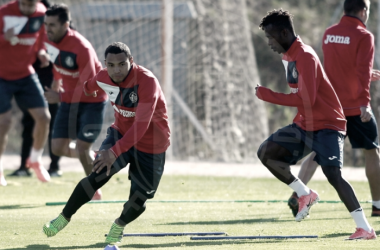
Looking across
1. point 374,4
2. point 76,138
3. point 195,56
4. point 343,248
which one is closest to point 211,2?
point 195,56

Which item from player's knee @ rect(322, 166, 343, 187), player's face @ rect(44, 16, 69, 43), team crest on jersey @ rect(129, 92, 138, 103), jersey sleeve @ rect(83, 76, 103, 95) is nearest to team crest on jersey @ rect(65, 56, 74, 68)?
player's face @ rect(44, 16, 69, 43)

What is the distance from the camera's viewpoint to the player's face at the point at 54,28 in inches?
305

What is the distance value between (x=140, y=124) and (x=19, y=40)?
14.6 ft

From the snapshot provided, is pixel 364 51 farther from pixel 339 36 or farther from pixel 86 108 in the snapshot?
pixel 86 108

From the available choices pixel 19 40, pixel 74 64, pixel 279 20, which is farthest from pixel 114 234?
pixel 19 40

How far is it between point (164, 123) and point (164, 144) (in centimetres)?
19

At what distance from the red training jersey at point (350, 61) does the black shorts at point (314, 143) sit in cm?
105

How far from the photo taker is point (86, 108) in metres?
7.76

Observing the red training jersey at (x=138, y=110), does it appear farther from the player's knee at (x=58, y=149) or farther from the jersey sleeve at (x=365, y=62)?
the player's knee at (x=58, y=149)

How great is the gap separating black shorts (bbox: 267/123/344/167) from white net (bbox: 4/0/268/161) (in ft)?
24.2

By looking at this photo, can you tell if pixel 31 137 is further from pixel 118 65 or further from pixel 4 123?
pixel 118 65

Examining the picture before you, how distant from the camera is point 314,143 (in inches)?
224

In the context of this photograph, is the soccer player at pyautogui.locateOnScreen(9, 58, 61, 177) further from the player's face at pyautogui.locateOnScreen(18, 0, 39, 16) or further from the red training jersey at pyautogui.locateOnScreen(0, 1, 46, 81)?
the player's face at pyautogui.locateOnScreen(18, 0, 39, 16)

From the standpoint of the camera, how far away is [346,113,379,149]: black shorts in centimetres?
664
